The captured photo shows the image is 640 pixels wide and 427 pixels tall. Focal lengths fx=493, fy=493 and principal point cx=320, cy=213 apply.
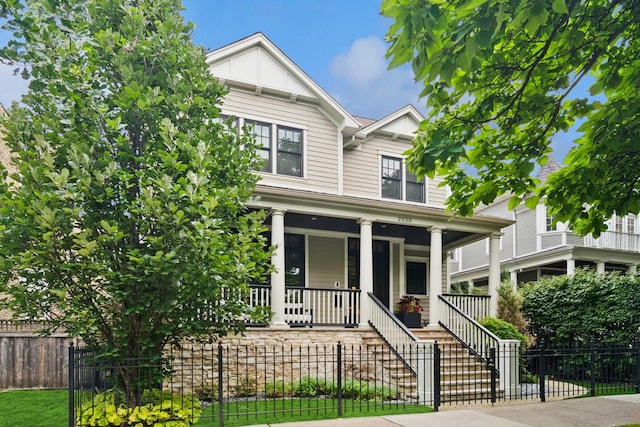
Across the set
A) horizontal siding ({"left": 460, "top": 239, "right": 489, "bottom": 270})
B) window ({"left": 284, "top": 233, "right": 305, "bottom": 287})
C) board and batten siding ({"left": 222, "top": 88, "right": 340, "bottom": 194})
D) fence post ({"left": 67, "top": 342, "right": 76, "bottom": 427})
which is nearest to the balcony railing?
window ({"left": 284, "top": 233, "right": 305, "bottom": 287})

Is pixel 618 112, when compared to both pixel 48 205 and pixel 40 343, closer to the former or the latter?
pixel 48 205

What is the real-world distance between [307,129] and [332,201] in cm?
293

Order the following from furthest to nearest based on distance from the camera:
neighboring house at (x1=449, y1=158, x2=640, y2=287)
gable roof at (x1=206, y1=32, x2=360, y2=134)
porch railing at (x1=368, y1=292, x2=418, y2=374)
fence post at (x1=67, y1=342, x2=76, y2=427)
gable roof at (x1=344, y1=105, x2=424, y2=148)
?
1. neighboring house at (x1=449, y1=158, x2=640, y2=287)
2. gable roof at (x1=344, y1=105, x2=424, y2=148)
3. gable roof at (x1=206, y1=32, x2=360, y2=134)
4. porch railing at (x1=368, y1=292, x2=418, y2=374)
5. fence post at (x1=67, y1=342, x2=76, y2=427)

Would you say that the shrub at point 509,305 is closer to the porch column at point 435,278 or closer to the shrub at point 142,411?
the porch column at point 435,278

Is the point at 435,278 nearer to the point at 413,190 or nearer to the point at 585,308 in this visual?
the point at 413,190

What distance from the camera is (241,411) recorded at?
8.16 meters

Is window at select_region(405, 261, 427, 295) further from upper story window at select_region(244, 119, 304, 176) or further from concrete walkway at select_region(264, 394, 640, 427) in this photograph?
concrete walkway at select_region(264, 394, 640, 427)

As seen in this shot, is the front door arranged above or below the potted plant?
above

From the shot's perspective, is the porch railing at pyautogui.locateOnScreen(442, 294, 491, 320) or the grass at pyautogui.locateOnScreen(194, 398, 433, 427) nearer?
the grass at pyautogui.locateOnScreen(194, 398, 433, 427)

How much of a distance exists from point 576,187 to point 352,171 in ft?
27.5

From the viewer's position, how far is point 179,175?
6602 mm

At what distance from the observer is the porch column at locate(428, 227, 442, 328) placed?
A: 506 inches

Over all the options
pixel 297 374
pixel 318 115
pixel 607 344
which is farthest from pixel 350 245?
pixel 607 344

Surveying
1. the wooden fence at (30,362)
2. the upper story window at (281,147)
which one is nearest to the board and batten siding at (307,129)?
the upper story window at (281,147)
